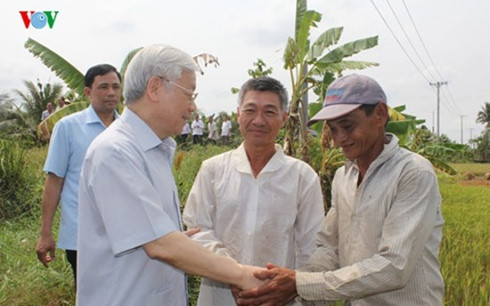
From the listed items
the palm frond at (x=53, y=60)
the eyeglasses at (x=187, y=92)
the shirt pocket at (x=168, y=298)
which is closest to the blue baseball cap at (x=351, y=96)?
the eyeglasses at (x=187, y=92)

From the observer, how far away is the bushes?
7387 mm

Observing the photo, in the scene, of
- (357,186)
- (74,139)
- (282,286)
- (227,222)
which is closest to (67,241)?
(74,139)

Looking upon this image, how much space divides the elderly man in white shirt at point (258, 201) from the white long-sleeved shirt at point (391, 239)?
0.39 metres

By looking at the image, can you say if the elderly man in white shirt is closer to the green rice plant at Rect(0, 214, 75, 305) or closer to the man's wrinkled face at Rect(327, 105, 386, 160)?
the man's wrinkled face at Rect(327, 105, 386, 160)

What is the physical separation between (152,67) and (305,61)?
5.54 m

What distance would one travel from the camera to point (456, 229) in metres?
7.05

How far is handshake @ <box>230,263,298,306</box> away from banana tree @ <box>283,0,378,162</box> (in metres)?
4.52

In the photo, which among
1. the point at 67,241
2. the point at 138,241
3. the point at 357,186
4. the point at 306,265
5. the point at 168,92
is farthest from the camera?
the point at 67,241

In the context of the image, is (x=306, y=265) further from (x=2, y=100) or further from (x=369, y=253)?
(x=2, y=100)

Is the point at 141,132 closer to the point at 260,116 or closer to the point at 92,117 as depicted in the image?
the point at 260,116

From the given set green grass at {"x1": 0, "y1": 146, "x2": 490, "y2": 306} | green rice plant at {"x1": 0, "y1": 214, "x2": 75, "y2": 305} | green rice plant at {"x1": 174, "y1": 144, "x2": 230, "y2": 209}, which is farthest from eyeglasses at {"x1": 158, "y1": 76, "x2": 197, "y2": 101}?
green rice plant at {"x1": 174, "y1": 144, "x2": 230, "y2": 209}

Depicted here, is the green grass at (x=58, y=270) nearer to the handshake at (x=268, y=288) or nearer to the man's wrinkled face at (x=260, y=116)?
the handshake at (x=268, y=288)

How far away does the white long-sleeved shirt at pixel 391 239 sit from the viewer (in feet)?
5.54

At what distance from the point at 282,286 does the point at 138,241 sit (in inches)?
30.9
